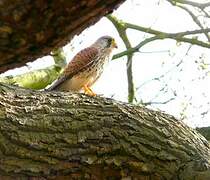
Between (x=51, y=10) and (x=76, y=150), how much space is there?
137cm

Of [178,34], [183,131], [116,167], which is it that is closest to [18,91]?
[116,167]

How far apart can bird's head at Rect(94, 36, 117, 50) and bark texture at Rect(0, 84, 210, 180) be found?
2503mm

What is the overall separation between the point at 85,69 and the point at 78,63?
0.27 ft

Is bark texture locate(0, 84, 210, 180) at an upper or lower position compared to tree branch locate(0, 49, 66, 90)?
lower

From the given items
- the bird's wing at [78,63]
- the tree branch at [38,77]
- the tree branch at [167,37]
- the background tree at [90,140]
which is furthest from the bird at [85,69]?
the background tree at [90,140]

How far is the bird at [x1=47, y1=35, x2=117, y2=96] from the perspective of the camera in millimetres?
4945

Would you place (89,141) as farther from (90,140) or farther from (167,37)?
(167,37)

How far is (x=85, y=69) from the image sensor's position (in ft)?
16.6

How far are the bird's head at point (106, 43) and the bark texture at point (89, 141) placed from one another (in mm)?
2503

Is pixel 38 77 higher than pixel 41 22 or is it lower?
higher

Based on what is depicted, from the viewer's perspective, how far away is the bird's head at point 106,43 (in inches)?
215

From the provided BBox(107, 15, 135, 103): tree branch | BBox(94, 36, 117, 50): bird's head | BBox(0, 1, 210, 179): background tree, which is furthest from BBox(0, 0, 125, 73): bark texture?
BBox(107, 15, 135, 103): tree branch

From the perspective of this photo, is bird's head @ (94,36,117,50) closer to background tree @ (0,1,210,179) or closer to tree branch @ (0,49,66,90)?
tree branch @ (0,49,66,90)

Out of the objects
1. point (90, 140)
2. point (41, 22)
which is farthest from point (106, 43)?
point (41, 22)
